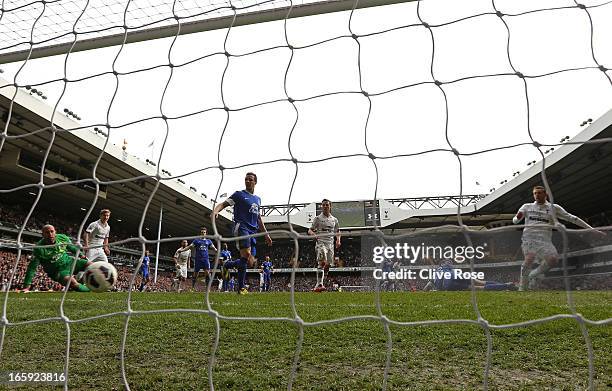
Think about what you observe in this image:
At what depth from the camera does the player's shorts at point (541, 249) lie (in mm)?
6012

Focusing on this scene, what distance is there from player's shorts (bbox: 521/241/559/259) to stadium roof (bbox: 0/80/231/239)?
8599 millimetres

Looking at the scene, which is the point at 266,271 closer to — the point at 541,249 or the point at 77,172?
the point at 77,172

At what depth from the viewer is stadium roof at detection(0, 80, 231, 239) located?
13875 mm

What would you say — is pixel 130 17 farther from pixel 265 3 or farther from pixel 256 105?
pixel 256 105

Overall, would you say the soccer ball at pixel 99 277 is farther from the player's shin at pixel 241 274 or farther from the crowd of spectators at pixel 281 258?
the crowd of spectators at pixel 281 258

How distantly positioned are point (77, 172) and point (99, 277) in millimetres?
16656

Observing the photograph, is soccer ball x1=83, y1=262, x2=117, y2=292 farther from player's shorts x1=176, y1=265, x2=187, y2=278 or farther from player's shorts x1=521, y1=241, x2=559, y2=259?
player's shorts x1=176, y1=265, x2=187, y2=278

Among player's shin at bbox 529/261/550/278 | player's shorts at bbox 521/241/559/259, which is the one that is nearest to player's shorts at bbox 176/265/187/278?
player's shin at bbox 529/261/550/278

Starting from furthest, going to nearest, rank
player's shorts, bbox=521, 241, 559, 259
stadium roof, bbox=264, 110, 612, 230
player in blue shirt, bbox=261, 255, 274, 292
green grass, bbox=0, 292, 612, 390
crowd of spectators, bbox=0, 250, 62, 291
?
player in blue shirt, bbox=261, 255, 274, 292 < crowd of spectators, bbox=0, 250, 62, 291 < stadium roof, bbox=264, 110, 612, 230 < player's shorts, bbox=521, 241, 559, 259 < green grass, bbox=0, 292, 612, 390

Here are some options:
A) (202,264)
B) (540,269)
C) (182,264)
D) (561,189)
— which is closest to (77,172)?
(182,264)

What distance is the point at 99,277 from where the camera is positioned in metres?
4.39

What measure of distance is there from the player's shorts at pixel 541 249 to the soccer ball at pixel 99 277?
16.9 ft

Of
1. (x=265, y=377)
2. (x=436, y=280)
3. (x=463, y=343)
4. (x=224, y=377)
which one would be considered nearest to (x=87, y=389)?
(x=224, y=377)

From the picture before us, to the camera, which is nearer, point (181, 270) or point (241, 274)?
point (241, 274)
